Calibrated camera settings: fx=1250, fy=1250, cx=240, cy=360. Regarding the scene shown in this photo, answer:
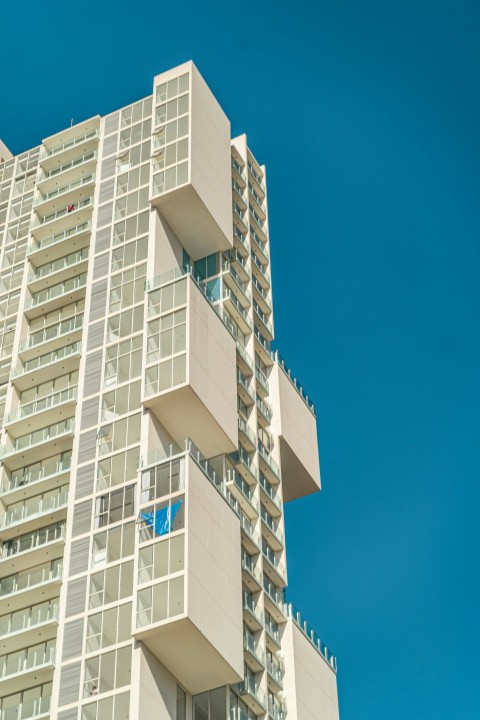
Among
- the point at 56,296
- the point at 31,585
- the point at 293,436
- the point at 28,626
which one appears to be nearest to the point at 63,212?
the point at 56,296

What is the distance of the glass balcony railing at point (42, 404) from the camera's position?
246 ft

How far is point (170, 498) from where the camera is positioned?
64125 millimetres

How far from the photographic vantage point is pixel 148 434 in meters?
68.9

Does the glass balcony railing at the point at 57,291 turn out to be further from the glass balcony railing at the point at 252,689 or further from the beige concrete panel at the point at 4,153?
the glass balcony railing at the point at 252,689

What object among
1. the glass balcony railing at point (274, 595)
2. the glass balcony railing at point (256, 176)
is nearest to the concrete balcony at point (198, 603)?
the glass balcony railing at point (274, 595)

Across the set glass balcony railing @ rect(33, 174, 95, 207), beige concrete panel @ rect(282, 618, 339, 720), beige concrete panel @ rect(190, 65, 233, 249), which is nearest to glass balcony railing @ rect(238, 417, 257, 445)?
beige concrete panel @ rect(282, 618, 339, 720)

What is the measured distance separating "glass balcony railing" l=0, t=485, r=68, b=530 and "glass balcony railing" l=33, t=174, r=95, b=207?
82.8ft

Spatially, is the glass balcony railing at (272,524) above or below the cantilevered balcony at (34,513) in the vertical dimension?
above

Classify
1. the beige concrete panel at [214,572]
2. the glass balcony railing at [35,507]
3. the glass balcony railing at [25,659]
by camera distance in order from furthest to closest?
the glass balcony railing at [35,507] < the glass balcony railing at [25,659] < the beige concrete panel at [214,572]

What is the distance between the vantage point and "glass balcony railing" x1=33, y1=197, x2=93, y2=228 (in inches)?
3428

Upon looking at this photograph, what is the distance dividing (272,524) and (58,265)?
76.3ft

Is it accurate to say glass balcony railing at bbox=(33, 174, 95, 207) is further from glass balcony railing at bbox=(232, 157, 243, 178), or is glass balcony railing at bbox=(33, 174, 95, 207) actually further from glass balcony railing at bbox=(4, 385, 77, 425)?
glass balcony railing at bbox=(4, 385, 77, 425)

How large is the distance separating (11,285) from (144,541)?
2966 cm

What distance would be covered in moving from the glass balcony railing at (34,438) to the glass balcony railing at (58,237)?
50.3 feet
